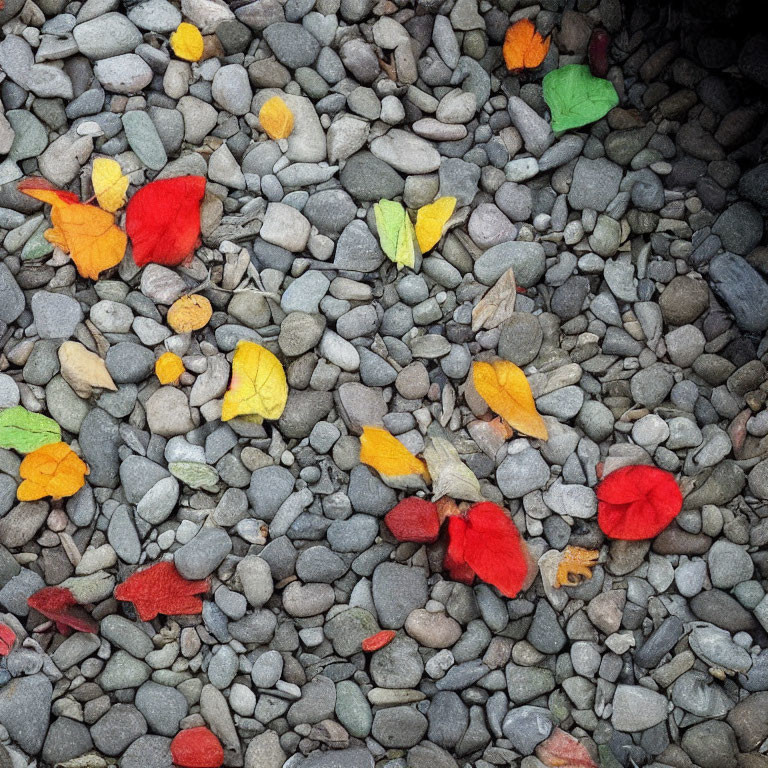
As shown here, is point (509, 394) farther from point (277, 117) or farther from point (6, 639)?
point (6, 639)

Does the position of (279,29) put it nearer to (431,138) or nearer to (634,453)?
(431,138)

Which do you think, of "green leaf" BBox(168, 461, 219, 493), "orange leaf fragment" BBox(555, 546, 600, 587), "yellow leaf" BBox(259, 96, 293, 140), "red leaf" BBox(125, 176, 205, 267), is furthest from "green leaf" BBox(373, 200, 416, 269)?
"orange leaf fragment" BBox(555, 546, 600, 587)

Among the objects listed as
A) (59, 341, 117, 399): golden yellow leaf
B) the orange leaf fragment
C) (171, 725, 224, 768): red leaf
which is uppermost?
(59, 341, 117, 399): golden yellow leaf

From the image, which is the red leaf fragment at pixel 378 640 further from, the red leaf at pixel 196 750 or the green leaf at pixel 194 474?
the green leaf at pixel 194 474

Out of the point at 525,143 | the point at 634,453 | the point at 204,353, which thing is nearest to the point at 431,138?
the point at 525,143

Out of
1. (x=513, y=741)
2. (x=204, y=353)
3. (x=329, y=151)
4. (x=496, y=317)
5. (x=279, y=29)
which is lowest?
(x=513, y=741)

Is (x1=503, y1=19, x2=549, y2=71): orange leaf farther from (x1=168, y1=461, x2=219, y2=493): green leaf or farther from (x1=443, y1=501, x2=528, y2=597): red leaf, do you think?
(x1=168, y1=461, x2=219, y2=493): green leaf
